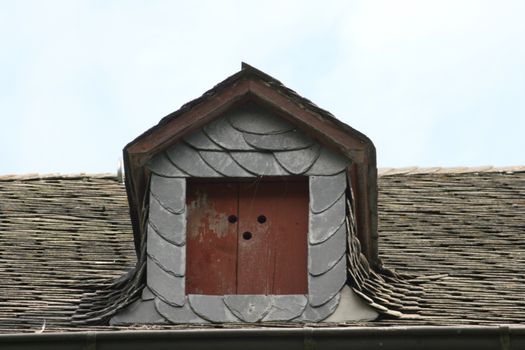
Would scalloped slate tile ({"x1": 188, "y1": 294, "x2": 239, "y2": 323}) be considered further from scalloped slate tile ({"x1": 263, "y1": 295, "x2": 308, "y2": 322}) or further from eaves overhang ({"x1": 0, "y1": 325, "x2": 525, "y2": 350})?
eaves overhang ({"x1": 0, "y1": 325, "x2": 525, "y2": 350})

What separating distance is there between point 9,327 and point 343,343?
1999 millimetres

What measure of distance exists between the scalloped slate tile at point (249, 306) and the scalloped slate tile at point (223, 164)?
752mm

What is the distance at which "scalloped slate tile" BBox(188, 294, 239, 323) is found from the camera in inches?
420

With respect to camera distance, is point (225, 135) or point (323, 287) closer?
point (323, 287)

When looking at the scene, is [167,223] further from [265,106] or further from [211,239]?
[265,106]

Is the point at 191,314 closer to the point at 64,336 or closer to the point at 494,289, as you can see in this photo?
the point at 64,336

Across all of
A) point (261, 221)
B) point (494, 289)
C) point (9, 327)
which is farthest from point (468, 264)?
point (9, 327)

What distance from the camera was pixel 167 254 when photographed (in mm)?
10891

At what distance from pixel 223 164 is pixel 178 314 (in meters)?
0.94

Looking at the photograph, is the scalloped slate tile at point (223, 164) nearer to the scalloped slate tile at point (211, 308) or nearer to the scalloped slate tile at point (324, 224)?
the scalloped slate tile at point (324, 224)

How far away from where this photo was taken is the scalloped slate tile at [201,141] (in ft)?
36.5

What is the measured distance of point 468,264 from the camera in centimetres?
1254

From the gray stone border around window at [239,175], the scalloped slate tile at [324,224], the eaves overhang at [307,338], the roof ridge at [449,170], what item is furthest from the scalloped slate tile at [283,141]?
the roof ridge at [449,170]

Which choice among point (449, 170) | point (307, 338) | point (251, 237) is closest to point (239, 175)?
point (251, 237)
